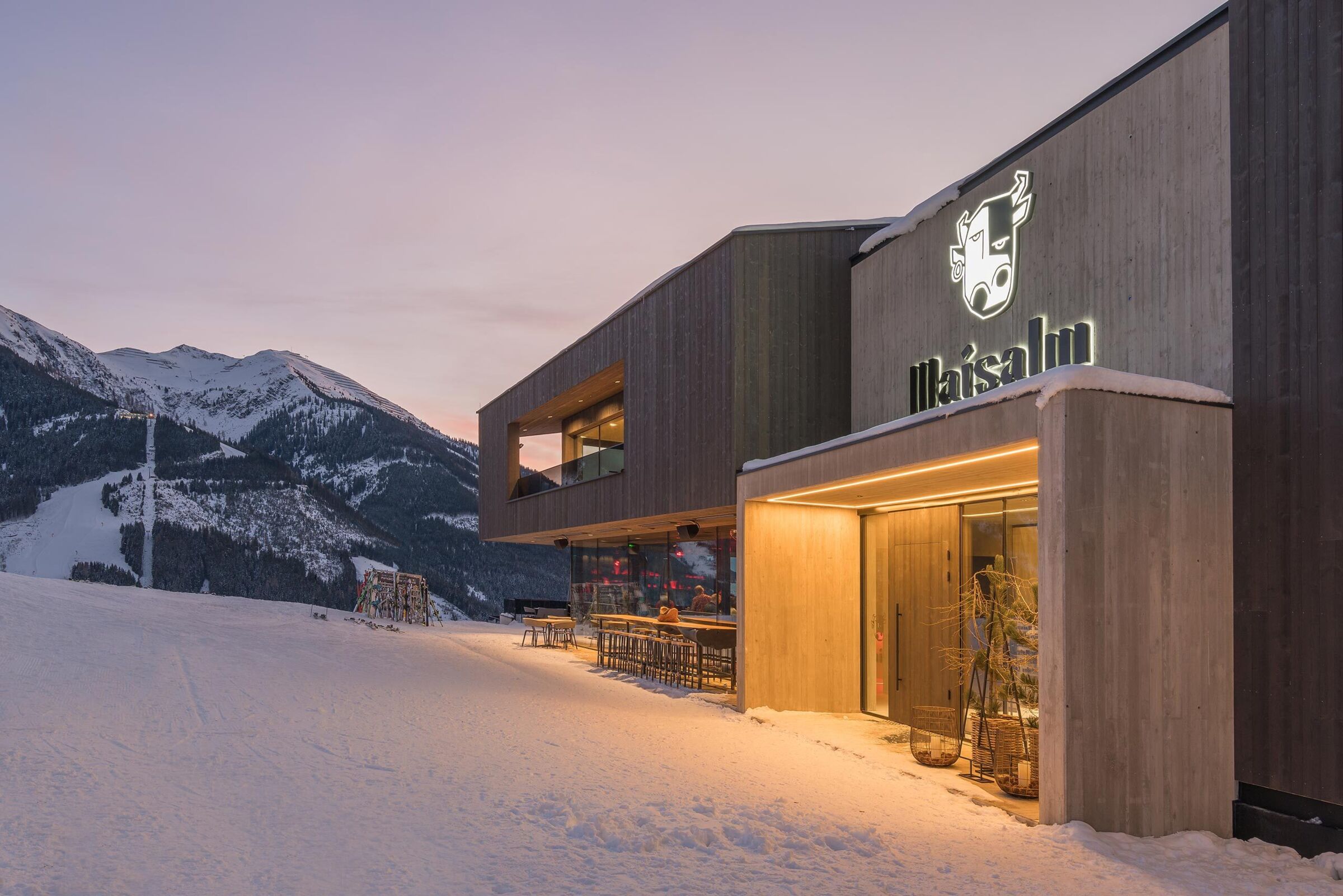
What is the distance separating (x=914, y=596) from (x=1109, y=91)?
5970 mm

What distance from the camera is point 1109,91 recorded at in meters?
8.39

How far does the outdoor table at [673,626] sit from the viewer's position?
563 inches

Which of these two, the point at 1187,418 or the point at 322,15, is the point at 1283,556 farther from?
the point at 322,15

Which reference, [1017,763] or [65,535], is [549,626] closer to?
[1017,763]

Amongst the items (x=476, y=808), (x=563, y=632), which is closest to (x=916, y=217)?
(x=476, y=808)

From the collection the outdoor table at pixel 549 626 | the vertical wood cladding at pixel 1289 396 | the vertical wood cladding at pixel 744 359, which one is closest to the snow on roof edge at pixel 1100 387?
the vertical wood cladding at pixel 1289 396

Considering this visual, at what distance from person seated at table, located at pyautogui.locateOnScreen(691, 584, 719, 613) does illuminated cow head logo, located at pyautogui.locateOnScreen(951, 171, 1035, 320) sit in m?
9.72

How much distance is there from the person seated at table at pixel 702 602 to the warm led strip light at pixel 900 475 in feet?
22.2

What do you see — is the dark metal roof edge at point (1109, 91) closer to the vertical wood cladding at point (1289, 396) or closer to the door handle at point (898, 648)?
the vertical wood cladding at point (1289, 396)

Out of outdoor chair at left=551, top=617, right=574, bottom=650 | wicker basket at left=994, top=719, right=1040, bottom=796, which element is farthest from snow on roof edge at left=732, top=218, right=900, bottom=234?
outdoor chair at left=551, top=617, right=574, bottom=650

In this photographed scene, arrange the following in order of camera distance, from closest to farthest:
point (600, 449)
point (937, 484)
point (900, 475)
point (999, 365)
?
point (900, 475) → point (937, 484) → point (999, 365) → point (600, 449)

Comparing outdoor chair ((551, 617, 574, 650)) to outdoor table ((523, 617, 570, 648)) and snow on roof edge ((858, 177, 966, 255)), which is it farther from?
snow on roof edge ((858, 177, 966, 255))

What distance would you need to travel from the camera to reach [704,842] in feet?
19.0

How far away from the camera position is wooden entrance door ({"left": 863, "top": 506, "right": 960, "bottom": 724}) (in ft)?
35.3
